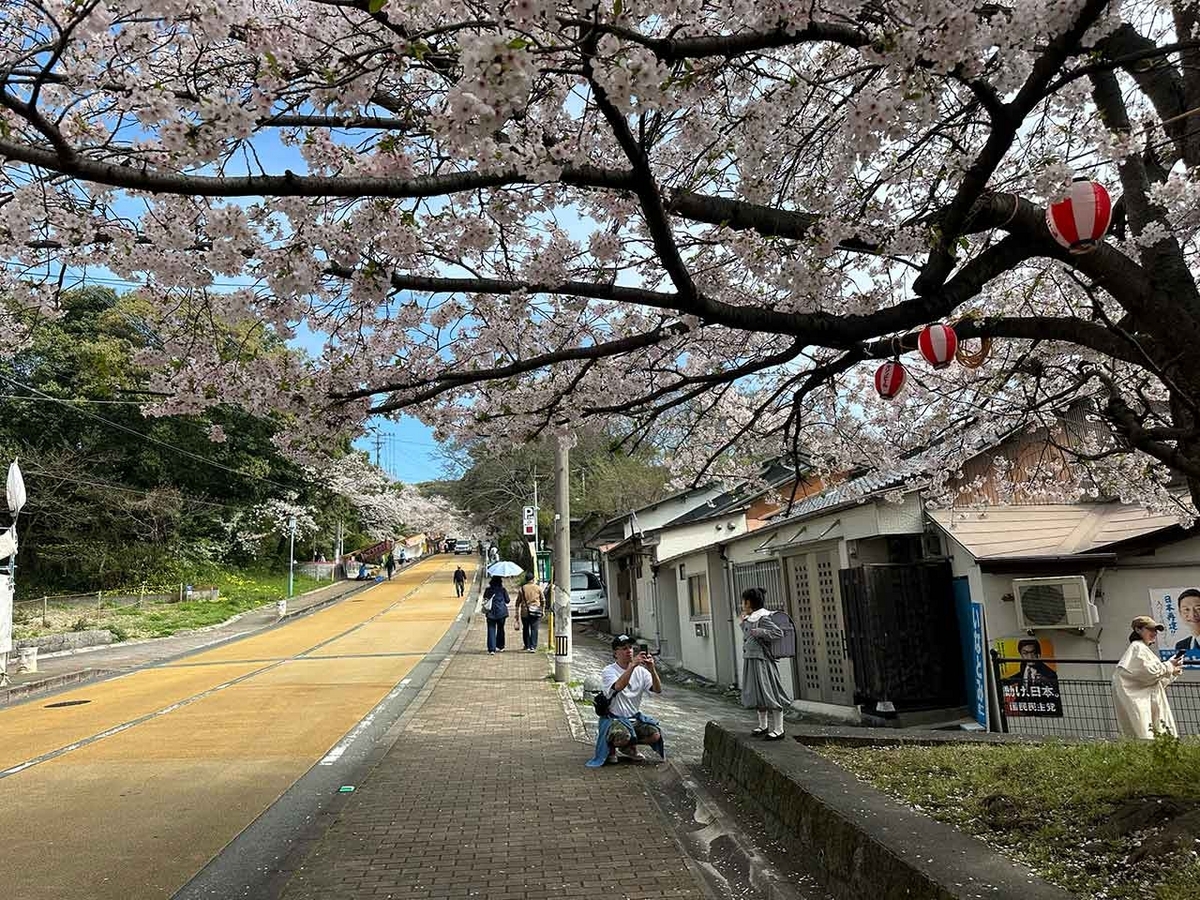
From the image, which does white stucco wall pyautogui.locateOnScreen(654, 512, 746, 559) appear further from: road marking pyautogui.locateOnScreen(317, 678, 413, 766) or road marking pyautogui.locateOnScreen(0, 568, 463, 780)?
road marking pyautogui.locateOnScreen(317, 678, 413, 766)

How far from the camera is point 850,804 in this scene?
15.4 ft

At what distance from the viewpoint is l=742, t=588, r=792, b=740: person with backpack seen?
23.8 ft

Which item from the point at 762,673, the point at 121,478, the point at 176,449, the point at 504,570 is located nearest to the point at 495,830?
the point at 762,673

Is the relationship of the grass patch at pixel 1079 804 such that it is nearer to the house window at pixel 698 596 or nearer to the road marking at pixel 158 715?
the road marking at pixel 158 715

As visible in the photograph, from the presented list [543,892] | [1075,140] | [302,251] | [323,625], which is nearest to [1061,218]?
[1075,140]

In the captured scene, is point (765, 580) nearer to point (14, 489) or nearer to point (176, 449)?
point (14, 489)

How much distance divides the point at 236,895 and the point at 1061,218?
6.11m

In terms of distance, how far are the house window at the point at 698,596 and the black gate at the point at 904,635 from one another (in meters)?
5.99

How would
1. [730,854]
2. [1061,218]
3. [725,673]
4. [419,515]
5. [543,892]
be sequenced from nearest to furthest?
1. [1061,218]
2. [543,892]
3. [730,854]
4. [725,673]
5. [419,515]

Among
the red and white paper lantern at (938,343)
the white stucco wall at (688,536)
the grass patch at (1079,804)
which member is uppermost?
the red and white paper lantern at (938,343)

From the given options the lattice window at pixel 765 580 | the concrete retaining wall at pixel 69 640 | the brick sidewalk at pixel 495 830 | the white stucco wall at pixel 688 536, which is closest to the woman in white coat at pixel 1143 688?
the brick sidewalk at pixel 495 830

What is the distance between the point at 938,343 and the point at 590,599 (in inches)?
1030

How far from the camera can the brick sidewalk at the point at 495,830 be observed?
4.78 metres

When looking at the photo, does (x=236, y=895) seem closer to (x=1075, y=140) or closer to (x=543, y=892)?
(x=543, y=892)
